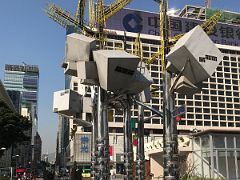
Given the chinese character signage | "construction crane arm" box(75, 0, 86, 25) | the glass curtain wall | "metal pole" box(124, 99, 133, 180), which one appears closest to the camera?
"metal pole" box(124, 99, 133, 180)

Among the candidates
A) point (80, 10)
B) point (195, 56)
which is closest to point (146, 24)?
point (80, 10)

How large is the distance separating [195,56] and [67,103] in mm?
10169

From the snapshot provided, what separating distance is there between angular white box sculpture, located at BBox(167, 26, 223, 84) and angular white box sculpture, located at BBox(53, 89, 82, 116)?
8712mm

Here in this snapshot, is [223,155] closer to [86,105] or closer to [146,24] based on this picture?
[86,105]

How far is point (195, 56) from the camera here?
54.6ft

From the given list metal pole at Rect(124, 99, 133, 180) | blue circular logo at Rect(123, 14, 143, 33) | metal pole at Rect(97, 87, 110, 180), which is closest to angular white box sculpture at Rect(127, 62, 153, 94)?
metal pole at Rect(97, 87, 110, 180)

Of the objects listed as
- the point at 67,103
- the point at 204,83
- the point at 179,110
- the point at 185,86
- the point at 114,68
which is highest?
the point at 204,83

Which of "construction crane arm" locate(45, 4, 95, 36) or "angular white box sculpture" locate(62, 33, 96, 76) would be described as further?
"construction crane arm" locate(45, 4, 95, 36)

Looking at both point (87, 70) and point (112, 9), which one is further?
point (112, 9)

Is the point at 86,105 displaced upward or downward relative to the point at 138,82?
downward

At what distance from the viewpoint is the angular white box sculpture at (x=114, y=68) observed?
18.1m

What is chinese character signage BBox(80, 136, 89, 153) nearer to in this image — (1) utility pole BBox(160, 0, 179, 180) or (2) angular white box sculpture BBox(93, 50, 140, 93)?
(2) angular white box sculpture BBox(93, 50, 140, 93)

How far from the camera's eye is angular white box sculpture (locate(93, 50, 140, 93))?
59.4 ft

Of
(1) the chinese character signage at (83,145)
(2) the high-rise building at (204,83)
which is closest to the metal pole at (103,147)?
(2) the high-rise building at (204,83)
